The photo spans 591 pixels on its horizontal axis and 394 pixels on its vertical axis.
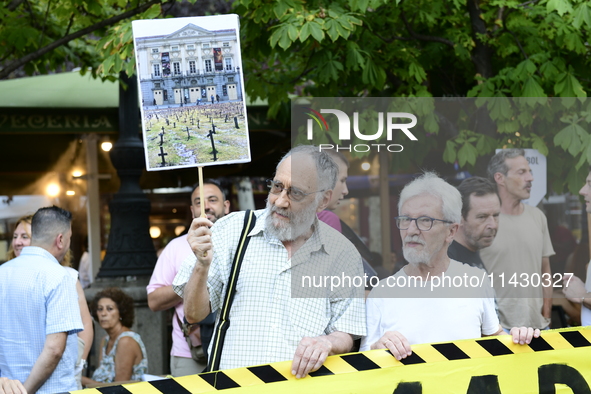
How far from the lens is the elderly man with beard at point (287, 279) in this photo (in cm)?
304

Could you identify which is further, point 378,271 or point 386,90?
point 386,90

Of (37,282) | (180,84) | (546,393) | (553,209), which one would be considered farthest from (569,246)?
(37,282)

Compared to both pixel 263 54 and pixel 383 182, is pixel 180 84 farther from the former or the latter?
pixel 263 54

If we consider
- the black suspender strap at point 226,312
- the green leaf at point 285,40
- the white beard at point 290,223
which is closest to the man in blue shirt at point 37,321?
the black suspender strap at point 226,312

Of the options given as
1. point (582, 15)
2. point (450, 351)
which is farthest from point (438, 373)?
point (582, 15)

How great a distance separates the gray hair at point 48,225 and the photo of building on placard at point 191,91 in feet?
4.00

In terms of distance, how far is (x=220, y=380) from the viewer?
119 inches

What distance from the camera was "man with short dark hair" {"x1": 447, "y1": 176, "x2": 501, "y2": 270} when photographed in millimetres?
3318

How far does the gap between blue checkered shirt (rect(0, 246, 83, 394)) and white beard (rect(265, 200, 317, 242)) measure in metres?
1.34

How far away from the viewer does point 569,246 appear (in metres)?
3.61

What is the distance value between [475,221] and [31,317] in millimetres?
2372

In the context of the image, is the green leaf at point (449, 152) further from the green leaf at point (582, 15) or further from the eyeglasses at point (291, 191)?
the green leaf at point (582, 15)

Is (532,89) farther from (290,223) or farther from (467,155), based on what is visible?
(290,223)

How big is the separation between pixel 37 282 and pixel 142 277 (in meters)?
2.89
